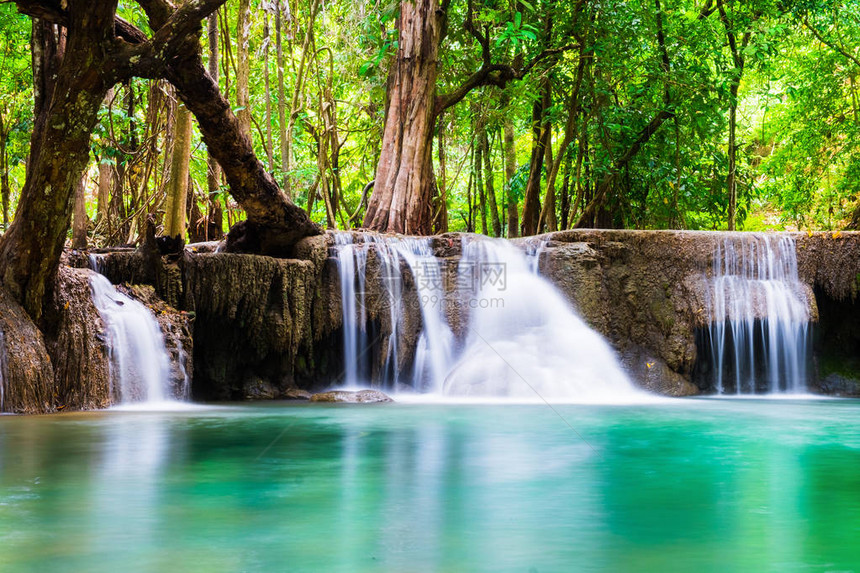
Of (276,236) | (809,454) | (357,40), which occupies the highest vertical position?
(357,40)

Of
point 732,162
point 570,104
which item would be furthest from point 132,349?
point 732,162

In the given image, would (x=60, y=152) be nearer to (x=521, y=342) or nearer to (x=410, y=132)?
(x=521, y=342)

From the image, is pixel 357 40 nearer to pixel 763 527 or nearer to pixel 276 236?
pixel 276 236

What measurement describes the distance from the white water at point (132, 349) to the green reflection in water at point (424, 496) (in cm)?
129

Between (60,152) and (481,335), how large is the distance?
5.10 metres

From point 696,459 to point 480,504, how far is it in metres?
1.88

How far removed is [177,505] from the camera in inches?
145

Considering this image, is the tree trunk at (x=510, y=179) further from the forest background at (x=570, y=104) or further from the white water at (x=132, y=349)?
the white water at (x=132, y=349)

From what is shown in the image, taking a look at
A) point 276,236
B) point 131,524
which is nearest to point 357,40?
point 276,236

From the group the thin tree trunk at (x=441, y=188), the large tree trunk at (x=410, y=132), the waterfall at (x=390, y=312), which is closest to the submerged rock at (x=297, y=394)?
the waterfall at (x=390, y=312)

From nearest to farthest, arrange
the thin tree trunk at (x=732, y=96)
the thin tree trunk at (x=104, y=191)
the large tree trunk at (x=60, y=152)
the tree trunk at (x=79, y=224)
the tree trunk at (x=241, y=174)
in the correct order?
the large tree trunk at (x=60, y=152) → the tree trunk at (x=241, y=174) → the tree trunk at (x=79, y=224) → the thin tree trunk at (x=732, y=96) → the thin tree trunk at (x=104, y=191)

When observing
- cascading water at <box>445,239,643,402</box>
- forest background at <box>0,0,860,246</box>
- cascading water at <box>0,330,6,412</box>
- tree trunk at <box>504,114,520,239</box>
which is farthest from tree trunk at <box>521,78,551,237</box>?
cascading water at <box>0,330,6,412</box>

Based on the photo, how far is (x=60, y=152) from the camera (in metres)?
6.97

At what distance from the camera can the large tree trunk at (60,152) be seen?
6.94 meters
